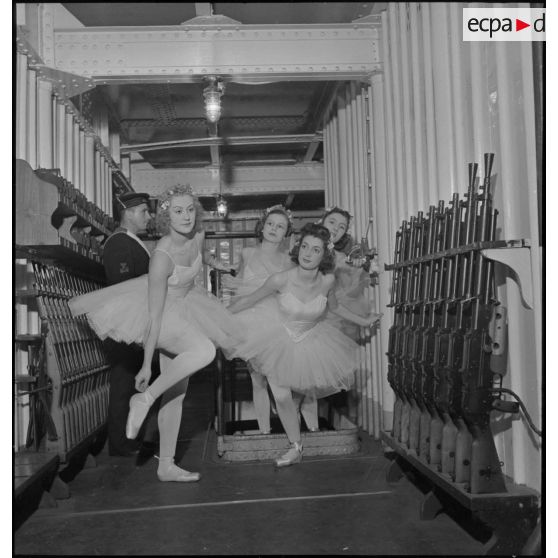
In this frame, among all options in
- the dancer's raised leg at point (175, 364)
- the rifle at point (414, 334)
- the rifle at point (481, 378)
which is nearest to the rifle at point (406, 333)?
the rifle at point (414, 334)

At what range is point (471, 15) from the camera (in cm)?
317

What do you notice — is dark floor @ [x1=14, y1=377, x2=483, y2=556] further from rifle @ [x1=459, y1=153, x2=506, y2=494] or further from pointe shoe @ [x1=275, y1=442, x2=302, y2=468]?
rifle @ [x1=459, y1=153, x2=506, y2=494]

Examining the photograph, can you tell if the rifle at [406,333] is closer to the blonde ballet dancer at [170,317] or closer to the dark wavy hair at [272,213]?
the blonde ballet dancer at [170,317]

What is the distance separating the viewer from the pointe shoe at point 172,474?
3979 millimetres

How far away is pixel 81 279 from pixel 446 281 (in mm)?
3212

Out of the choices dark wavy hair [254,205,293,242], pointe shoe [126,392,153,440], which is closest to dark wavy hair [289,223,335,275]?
dark wavy hair [254,205,293,242]

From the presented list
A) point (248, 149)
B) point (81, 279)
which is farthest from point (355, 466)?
point (248, 149)

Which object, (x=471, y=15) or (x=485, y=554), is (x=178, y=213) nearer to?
(x=471, y=15)

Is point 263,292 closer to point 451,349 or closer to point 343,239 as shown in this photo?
point 343,239

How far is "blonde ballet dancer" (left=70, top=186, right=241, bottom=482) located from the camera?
388 cm

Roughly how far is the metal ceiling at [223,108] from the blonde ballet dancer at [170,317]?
2040 millimetres

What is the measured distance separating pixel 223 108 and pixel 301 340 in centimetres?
460

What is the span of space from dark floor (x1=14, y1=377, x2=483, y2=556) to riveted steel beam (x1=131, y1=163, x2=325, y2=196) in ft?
21.6

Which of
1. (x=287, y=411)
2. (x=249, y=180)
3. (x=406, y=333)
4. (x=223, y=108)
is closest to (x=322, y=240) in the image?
(x=406, y=333)
